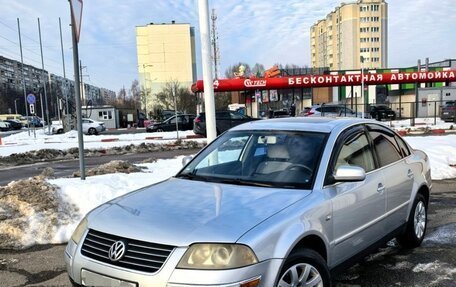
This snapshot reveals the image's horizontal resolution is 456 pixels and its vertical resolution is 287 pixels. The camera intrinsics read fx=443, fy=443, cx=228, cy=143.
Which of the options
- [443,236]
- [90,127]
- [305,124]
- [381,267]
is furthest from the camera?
[90,127]

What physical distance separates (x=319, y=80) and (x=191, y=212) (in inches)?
1372

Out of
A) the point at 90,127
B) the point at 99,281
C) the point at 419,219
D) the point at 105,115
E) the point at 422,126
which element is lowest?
the point at 422,126

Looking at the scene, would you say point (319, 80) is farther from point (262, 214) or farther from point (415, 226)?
point (262, 214)

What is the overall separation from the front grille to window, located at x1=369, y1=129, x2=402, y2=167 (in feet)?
9.04

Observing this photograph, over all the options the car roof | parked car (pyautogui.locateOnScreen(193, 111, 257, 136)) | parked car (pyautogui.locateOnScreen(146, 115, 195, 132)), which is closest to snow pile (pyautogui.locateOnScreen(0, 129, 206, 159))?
parked car (pyautogui.locateOnScreen(193, 111, 257, 136))

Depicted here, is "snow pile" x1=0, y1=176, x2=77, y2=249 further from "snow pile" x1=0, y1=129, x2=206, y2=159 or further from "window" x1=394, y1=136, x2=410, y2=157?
"snow pile" x1=0, y1=129, x2=206, y2=159

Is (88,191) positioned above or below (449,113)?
above

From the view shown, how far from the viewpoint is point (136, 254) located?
9.38ft

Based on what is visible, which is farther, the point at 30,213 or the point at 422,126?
the point at 422,126

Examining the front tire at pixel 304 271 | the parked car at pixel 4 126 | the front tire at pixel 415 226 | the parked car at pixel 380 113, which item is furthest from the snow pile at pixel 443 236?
the parked car at pixel 4 126

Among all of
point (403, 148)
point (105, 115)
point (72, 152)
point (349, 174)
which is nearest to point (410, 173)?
point (403, 148)

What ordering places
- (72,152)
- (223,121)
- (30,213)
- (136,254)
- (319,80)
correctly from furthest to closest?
(319,80)
(223,121)
(72,152)
(30,213)
(136,254)

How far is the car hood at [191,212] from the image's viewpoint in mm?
2871

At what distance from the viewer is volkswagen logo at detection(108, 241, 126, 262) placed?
290cm
